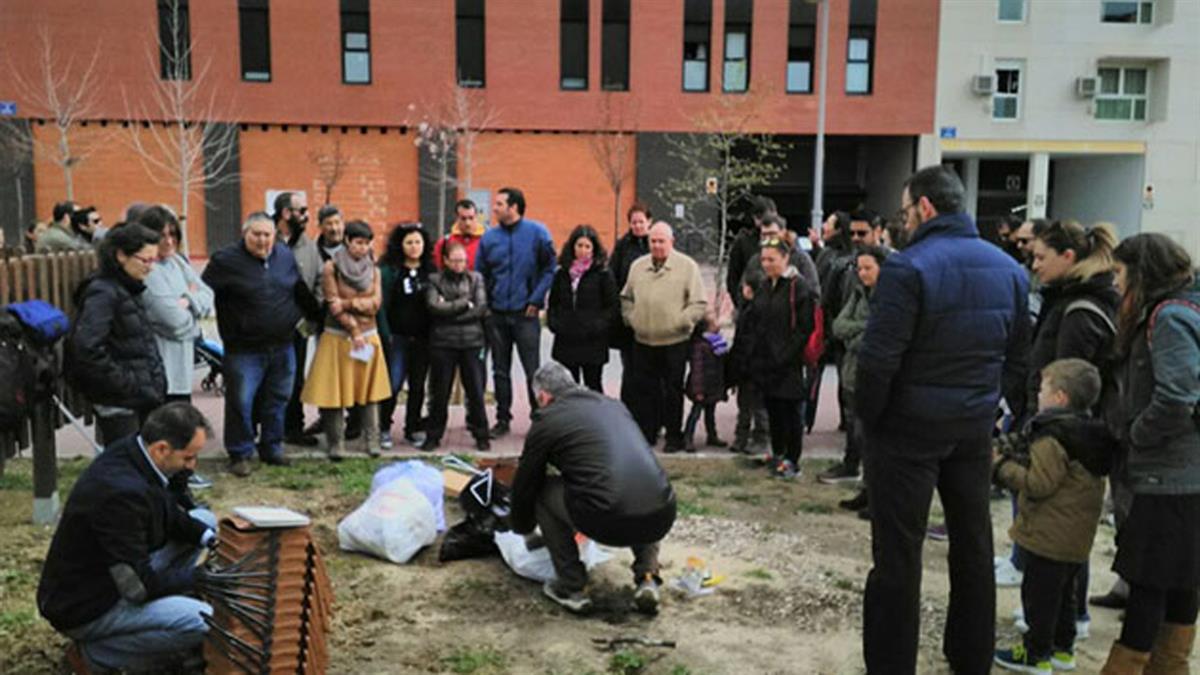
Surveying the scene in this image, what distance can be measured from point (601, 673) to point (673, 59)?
27.3 meters

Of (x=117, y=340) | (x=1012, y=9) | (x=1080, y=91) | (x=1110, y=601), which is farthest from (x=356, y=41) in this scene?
(x=1110, y=601)

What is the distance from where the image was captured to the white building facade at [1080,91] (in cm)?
3094

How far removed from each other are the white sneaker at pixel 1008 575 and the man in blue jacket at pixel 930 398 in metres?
1.52

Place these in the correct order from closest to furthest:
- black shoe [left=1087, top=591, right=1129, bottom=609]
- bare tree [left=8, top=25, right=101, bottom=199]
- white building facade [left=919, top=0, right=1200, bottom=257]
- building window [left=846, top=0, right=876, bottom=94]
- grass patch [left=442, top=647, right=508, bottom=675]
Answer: grass patch [left=442, top=647, right=508, bottom=675] < black shoe [left=1087, top=591, right=1129, bottom=609] < bare tree [left=8, top=25, right=101, bottom=199] < building window [left=846, top=0, right=876, bottom=94] < white building facade [left=919, top=0, right=1200, bottom=257]

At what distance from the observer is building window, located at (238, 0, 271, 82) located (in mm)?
28406

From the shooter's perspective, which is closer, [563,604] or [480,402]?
[563,604]

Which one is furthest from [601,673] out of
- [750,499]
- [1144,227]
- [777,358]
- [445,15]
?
[1144,227]

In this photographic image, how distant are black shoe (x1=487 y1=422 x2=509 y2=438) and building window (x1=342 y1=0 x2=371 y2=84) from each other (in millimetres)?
22405

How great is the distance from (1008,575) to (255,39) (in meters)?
27.6

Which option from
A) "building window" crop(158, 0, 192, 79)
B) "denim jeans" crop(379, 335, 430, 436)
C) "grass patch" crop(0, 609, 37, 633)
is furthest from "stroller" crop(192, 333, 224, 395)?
"building window" crop(158, 0, 192, 79)

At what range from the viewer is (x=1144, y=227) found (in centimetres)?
3325

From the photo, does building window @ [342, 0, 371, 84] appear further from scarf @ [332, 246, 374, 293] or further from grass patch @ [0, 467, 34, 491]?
grass patch @ [0, 467, 34, 491]

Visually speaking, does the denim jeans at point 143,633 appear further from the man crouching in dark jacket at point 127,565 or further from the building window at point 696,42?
the building window at point 696,42

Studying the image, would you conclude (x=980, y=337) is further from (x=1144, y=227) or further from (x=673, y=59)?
(x=1144, y=227)
